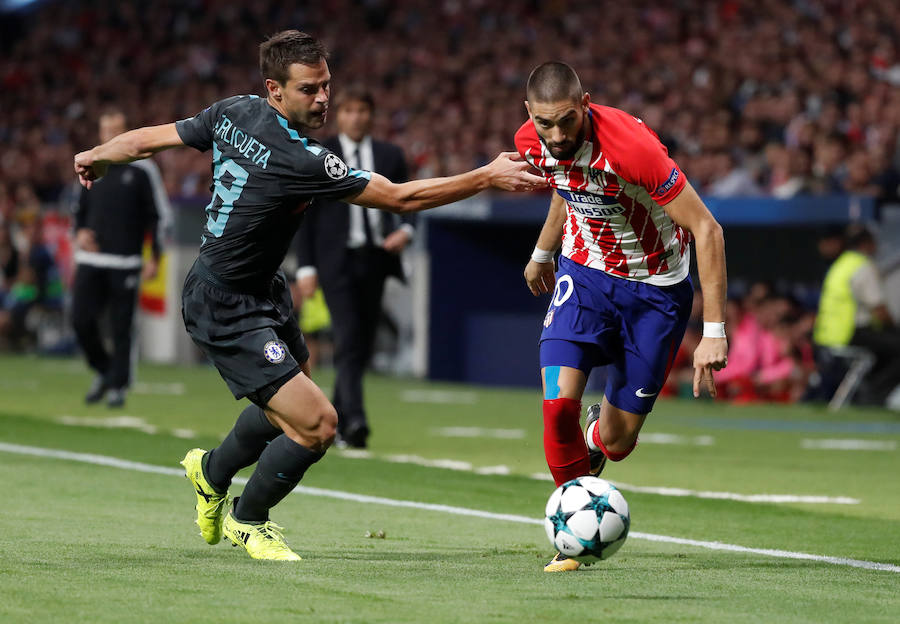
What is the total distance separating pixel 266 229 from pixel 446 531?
1.96m

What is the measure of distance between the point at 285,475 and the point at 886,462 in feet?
21.4

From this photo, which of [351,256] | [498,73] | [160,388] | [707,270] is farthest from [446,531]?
[498,73]

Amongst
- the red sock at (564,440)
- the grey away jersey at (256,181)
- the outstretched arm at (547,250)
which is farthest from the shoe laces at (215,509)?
the outstretched arm at (547,250)

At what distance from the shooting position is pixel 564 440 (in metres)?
6.72

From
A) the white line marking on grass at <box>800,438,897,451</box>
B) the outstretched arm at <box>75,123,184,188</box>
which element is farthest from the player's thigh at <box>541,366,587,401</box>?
the white line marking on grass at <box>800,438,897,451</box>

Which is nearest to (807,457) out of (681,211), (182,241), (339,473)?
(339,473)

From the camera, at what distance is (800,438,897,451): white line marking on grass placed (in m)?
12.8

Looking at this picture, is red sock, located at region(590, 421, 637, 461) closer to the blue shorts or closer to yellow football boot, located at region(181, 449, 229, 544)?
the blue shorts

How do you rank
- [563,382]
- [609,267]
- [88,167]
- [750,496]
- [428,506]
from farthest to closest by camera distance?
1. [750,496]
2. [428,506]
3. [609,267]
4. [88,167]
5. [563,382]

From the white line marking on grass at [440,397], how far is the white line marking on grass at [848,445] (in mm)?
4935

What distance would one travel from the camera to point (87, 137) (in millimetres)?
32531

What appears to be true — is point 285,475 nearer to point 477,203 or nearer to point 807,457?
point 807,457

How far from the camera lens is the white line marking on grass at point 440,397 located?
57.5ft

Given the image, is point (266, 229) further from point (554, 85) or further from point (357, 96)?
point (357, 96)
